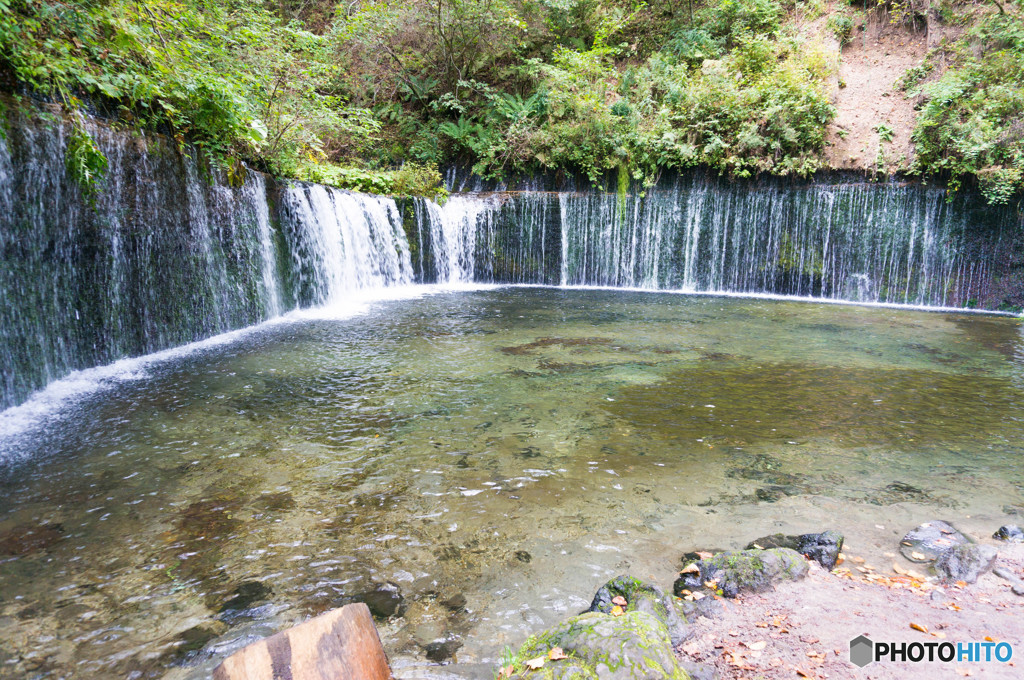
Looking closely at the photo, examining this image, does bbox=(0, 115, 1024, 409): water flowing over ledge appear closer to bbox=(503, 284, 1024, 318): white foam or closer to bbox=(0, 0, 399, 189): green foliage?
bbox=(503, 284, 1024, 318): white foam

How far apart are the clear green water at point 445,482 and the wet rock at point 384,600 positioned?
0.04 meters

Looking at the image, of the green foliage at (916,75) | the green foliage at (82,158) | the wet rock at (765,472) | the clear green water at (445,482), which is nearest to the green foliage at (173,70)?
the green foliage at (82,158)

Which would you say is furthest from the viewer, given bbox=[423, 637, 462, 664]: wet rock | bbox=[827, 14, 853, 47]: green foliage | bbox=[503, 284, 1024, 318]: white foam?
bbox=[827, 14, 853, 47]: green foliage

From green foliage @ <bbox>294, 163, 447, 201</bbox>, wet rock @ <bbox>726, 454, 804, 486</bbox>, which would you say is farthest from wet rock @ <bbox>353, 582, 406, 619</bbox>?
green foliage @ <bbox>294, 163, 447, 201</bbox>

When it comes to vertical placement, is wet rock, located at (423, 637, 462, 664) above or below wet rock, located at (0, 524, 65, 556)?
below

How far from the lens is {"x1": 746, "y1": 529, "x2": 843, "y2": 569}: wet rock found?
2.85 m

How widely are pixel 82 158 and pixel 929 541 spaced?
8.11 m

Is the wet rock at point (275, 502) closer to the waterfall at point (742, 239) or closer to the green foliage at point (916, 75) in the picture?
the waterfall at point (742, 239)

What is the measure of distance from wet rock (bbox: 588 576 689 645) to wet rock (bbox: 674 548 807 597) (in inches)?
10.8

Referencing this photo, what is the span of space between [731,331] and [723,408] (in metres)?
3.99

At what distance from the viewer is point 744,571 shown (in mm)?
2645

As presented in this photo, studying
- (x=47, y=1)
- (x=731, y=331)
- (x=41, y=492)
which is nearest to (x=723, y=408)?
(x=731, y=331)

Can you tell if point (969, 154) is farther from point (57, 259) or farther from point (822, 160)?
point (57, 259)

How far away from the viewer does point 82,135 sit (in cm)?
568
